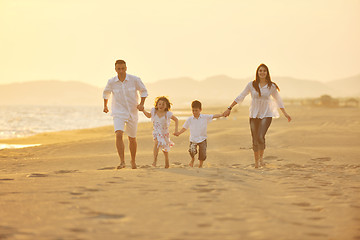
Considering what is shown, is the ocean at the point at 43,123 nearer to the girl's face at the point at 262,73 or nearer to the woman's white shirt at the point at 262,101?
the woman's white shirt at the point at 262,101

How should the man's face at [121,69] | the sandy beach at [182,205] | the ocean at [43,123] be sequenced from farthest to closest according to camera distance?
the ocean at [43,123]
the man's face at [121,69]
the sandy beach at [182,205]

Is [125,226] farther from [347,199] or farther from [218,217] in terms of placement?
[347,199]

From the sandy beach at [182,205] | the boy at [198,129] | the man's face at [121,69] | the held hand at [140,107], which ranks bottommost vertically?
the sandy beach at [182,205]

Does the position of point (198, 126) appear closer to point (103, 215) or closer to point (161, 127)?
point (161, 127)

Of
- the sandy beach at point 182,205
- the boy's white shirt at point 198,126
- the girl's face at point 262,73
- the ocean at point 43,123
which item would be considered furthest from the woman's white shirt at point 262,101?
the ocean at point 43,123

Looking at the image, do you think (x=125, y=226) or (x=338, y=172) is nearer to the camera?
(x=125, y=226)

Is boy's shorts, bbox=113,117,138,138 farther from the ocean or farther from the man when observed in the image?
the ocean

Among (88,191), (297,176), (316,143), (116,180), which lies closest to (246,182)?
(297,176)

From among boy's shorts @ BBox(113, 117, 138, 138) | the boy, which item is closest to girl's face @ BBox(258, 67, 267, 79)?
the boy

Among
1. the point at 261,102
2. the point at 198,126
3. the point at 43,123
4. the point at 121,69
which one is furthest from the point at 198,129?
the point at 43,123

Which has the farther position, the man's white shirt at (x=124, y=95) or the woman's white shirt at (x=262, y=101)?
the woman's white shirt at (x=262, y=101)

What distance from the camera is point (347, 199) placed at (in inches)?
179

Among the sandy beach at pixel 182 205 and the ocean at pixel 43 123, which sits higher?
the ocean at pixel 43 123

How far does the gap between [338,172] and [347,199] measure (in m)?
2.35
